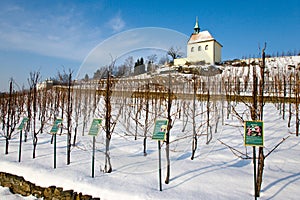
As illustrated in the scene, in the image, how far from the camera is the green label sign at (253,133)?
2.13 meters

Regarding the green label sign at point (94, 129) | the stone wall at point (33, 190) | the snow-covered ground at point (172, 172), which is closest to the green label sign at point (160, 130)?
the snow-covered ground at point (172, 172)

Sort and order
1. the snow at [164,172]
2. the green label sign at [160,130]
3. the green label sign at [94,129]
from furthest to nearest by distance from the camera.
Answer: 1. the green label sign at [94,129]
2. the snow at [164,172]
3. the green label sign at [160,130]

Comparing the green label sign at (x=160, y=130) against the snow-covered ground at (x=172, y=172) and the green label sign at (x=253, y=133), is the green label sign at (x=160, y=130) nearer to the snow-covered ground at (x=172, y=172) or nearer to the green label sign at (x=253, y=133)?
the snow-covered ground at (x=172, y=172)

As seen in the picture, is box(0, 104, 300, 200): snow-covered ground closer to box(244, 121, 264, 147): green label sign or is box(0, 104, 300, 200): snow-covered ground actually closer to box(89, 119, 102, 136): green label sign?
box(89, 119, 102, 136): green label sign

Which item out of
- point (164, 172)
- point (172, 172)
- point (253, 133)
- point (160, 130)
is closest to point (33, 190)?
point (164, 172)

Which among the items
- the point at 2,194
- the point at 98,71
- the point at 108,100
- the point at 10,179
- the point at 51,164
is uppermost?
the point at 98,71

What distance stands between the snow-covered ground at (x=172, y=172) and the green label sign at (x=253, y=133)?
0.48 meters

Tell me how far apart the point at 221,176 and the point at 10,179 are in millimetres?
3736

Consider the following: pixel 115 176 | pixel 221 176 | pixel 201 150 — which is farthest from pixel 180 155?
pixel 115 176

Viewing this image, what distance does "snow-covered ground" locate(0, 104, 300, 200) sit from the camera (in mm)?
2473

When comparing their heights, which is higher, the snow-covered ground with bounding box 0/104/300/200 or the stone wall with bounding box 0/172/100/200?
the snow-covered ground with bounding box 0/104/300/200

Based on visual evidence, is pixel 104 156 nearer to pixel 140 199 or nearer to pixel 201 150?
pixel 140 199

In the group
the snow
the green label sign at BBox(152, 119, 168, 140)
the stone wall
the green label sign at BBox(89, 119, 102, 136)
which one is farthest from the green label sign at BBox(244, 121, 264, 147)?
the stone wall

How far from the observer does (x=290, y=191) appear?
2.49 metres
